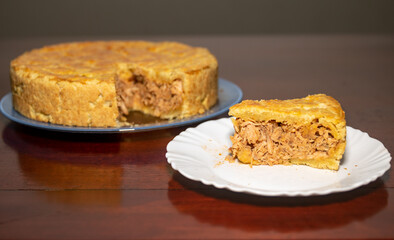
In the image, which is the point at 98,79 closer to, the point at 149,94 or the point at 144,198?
the point at 149,94

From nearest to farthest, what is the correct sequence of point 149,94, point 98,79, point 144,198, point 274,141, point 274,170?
1. point 144,198
2. point 274,170
3. point 274,141
4. point 98,79
5. point 149,94

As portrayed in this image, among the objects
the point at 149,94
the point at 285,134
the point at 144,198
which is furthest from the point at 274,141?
the point at 149,94

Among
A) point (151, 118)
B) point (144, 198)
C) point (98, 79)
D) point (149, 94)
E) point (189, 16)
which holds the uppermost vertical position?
point (98, 79)

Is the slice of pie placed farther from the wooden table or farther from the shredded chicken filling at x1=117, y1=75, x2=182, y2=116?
the shredded chicken filling at x1=117, y1=75, x2=182, y2=116

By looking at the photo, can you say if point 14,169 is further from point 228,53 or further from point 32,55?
point 228,53

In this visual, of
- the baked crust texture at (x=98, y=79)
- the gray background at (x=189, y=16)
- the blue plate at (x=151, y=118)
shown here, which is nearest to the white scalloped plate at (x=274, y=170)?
the blue plate at (x=151, y=118)

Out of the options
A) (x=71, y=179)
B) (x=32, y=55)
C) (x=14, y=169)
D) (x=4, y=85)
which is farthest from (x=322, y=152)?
(x=4, y=85)

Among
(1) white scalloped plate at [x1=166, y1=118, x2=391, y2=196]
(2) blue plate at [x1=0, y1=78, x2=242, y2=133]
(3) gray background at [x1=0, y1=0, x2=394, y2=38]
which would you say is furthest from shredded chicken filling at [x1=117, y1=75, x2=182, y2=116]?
(3) gray background at [x1=0, y1=0, x2=394, y2=38]
